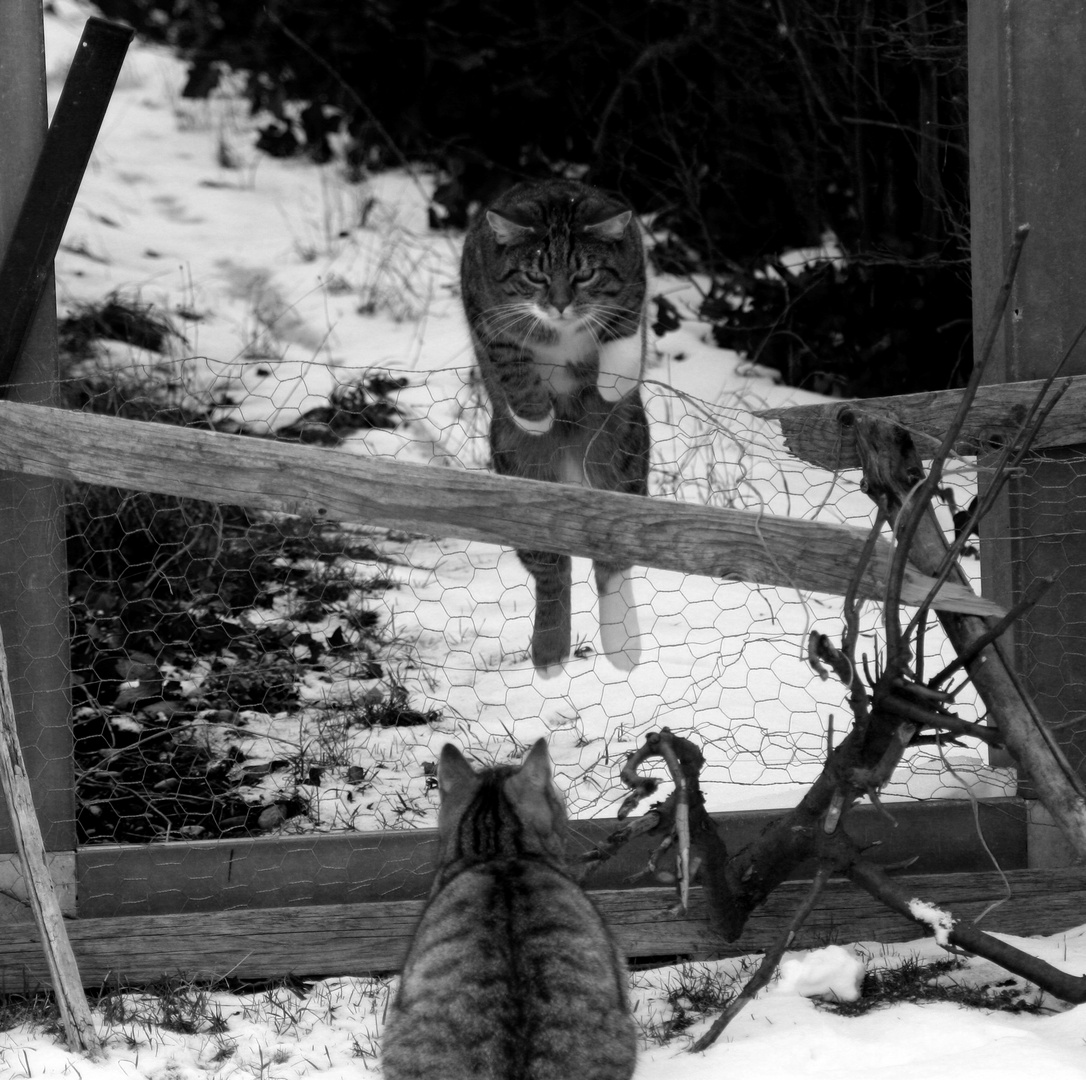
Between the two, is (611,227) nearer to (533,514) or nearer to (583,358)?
(583,358)

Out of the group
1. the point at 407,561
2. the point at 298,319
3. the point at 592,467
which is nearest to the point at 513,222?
the point at 592,467

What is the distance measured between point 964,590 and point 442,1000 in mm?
1166

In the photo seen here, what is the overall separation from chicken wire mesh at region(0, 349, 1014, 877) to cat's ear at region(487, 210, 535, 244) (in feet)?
1.56

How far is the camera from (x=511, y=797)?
2.58 metres

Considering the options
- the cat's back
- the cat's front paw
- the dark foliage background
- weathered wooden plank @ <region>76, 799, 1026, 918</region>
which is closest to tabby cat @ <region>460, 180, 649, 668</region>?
the cat's front paw

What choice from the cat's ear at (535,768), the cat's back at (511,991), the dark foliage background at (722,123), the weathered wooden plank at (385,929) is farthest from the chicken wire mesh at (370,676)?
the dark foliage background at (722,123)

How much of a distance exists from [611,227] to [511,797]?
7.22 ft

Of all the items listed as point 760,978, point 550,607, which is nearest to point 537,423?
point 550,607

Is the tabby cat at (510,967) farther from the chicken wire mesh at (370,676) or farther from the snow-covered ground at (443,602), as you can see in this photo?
the chicken wire mesh at (370,676)

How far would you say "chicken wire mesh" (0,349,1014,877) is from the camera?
11.6ft

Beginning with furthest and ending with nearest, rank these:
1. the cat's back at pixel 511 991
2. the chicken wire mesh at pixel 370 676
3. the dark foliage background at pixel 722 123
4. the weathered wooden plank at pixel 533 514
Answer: the dark foliage background at pixel 722 123 < the chicken wire mesh at pixel 370 676 < the weathered wooden plank at pixel 533 514 < the cat's back at pixel 511 991

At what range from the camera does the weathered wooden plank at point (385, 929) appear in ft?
9.67

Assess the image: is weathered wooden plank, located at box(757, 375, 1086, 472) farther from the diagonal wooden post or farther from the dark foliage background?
the dark foliage background

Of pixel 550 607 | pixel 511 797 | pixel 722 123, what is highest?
pixel 722 123
